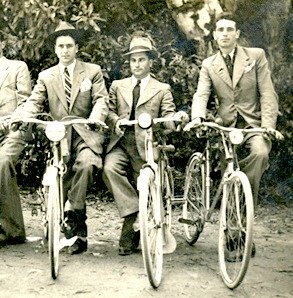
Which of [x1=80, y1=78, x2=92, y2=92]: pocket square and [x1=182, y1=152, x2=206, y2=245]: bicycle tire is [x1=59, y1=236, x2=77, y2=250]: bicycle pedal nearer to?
[x1=182, y1=152, x2=206, y2=245]: bicycle tire

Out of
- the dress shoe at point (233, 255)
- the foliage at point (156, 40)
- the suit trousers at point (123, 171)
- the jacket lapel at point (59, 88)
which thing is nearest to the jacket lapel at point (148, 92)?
the suit trousers at point (123, 171)

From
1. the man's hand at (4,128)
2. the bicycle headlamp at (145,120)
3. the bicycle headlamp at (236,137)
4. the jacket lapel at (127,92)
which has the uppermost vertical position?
the jacket lapel at (127,92)

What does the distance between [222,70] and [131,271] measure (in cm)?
207

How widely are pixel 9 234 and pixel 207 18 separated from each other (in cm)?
414

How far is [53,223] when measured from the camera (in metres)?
5.22

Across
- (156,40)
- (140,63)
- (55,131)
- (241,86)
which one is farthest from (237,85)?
(156,40)

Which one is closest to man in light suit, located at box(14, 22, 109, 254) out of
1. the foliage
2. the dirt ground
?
the dirt ground

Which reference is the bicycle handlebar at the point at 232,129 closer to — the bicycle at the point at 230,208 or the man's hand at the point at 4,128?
the bicycle at the point at 230,208

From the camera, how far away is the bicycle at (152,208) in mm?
4965

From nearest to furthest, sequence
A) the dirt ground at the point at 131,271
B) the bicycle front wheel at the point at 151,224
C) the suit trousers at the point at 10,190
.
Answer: the bicycle front wheel at the point at 151,224 < the dirt ground at the point at 131,271 < the suit trousers at the point at 10,190

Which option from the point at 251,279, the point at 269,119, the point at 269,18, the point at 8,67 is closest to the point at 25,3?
the point at 8,67

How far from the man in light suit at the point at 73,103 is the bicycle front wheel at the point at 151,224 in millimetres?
809

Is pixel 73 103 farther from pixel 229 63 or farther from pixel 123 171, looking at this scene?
pixel 229 63

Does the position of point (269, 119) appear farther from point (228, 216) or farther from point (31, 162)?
point (31, 162)
